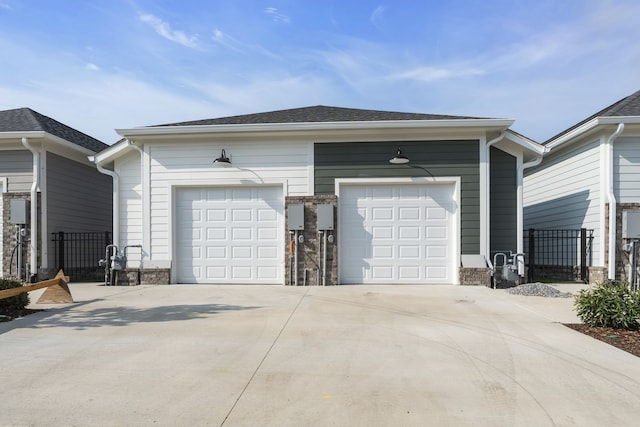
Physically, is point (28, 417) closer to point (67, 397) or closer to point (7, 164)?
point (67, 397)

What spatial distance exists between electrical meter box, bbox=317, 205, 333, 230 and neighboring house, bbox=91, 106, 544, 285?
0.02m

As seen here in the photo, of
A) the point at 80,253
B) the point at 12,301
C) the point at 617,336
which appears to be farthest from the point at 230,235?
the point at 617,336

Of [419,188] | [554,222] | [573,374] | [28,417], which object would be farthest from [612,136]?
[28,417]

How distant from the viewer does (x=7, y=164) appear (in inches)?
443

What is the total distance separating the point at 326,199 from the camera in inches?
397

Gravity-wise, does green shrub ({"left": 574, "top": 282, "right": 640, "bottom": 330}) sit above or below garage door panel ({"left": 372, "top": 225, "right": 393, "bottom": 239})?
below

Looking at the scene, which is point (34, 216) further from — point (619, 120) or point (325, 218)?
point (619, 120)

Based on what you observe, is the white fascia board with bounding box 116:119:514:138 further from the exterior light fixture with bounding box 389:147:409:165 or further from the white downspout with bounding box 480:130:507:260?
the exterior light fixture with bounding box 389:147:409:165

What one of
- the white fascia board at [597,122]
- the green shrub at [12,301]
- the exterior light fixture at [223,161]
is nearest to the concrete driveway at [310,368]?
the green shrub at [12,301]

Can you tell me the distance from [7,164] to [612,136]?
15.2m

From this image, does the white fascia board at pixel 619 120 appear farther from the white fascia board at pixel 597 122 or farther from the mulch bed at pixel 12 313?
the mulch bed at pixel 12 313

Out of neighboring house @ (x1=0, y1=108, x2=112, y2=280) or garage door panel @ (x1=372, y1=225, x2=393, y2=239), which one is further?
neighboring house @ (x1=0, y1=108, x2=112, y2=280)

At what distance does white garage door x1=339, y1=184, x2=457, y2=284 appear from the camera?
10023 mm

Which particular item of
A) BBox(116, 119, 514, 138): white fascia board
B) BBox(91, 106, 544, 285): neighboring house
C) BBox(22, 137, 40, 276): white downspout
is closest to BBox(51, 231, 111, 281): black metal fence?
BBox(22, 137, 40, 276): white downspout
